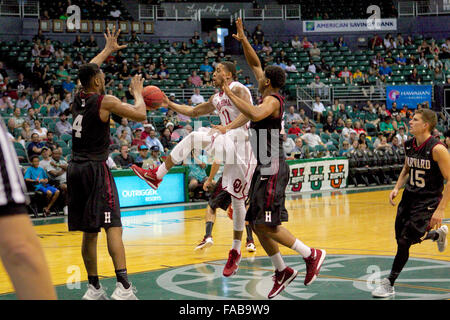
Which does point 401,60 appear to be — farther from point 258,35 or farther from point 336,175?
point 336,175

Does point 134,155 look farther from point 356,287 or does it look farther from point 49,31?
point 49,31

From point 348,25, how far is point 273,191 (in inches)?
1006

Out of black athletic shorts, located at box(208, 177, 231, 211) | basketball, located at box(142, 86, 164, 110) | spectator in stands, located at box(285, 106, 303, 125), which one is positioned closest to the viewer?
basketball, located at box(142, 86, 164, 110)

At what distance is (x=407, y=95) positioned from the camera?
82.1 feet

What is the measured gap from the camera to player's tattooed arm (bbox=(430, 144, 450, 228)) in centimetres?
576

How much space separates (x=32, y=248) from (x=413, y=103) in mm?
24283

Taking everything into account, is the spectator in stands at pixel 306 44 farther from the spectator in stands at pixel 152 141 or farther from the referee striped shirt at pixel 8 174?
the referee striped shirt at pixel 8 174

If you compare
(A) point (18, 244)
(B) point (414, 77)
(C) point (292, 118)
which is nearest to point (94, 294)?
(A) point (18, 244)

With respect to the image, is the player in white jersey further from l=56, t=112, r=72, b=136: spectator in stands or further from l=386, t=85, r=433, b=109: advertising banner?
l=386, t=85, r=433, b=109: advertising banner

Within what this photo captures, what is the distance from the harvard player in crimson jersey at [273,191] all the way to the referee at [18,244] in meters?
3.67

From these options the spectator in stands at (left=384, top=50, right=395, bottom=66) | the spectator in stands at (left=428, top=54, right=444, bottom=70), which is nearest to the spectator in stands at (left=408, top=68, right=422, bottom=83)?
the spectator in stands at (left=428, top=54, right=444, bottom=70)

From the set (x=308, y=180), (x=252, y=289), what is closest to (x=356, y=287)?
(x=252, y=289)

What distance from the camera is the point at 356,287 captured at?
248 inches
